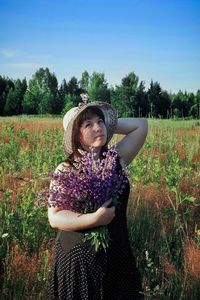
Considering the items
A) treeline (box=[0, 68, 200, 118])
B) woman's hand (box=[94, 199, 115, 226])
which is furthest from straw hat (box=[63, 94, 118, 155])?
treeline (box=[0, 68, 200, 118])

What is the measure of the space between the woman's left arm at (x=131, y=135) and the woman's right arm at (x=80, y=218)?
0.62 m

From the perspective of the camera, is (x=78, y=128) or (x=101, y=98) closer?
(x=78, y=128)

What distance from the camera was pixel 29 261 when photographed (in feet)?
9.51

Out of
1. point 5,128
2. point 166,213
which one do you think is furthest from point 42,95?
point 166,213

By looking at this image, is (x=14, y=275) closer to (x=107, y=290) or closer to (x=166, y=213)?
(x=107, y=290)

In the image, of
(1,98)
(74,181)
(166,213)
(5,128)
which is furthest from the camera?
(1,98)

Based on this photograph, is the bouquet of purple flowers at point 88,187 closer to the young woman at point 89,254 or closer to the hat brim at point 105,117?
the young woman at point 89,254

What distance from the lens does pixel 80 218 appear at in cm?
171

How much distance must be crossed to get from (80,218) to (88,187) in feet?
0.50

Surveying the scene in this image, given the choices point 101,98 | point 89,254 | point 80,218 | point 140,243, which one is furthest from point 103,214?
point 101,98

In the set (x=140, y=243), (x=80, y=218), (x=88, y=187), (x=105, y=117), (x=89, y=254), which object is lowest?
(x=140, y=243)

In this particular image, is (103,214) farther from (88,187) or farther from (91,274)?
(91,274)

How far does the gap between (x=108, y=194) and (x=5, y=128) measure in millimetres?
7239

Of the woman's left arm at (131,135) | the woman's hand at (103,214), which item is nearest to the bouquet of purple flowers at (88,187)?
the woman's hand at (103,214)
